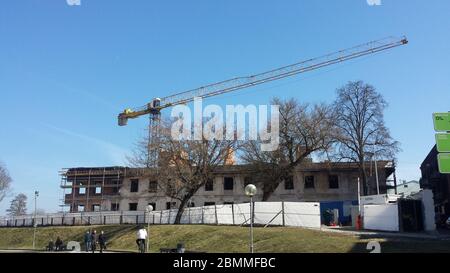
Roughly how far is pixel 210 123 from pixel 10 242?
26.3 metres

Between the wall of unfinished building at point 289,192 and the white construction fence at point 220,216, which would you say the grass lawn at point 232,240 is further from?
the wall of unfinished building at point 289,192

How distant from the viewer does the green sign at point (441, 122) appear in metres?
16.0

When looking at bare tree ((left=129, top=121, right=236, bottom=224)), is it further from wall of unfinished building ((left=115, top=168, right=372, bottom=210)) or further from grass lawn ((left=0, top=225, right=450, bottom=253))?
wall of unfinished building ((left=115, top=168, right=372, bottom=210))

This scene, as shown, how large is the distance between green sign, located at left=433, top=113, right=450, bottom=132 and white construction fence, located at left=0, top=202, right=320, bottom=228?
21.7m

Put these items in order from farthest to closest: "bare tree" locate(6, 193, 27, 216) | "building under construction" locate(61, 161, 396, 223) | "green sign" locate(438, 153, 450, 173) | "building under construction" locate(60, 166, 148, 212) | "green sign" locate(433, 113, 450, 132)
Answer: "bare tree" locate(6, 193, 27, 216)
"building under construction" locate(60, 166, 148, 212)
"building under construction" locate(61, 161, 396, 223)
"green sign" locate(433, 113, 450, 132)
"green sign" locate(438, 153, 450, 173)

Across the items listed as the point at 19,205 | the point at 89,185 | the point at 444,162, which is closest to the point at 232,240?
the point at 444,162

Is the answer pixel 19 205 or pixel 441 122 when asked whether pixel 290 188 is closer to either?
pixel 441 122

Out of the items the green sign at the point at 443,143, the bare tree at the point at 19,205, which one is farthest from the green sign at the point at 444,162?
the bare tree at the point at 19,205

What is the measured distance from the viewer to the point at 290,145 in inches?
2029

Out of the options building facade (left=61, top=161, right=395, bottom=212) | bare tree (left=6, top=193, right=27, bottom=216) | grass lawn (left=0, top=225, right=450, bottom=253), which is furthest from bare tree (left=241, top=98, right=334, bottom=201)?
bare tree (left=6, top=193, right=27, bottom=216)

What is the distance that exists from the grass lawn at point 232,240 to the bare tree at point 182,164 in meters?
4.95

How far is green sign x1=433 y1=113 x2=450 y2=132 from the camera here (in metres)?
16.0

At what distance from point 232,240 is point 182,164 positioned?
16.0 metres
